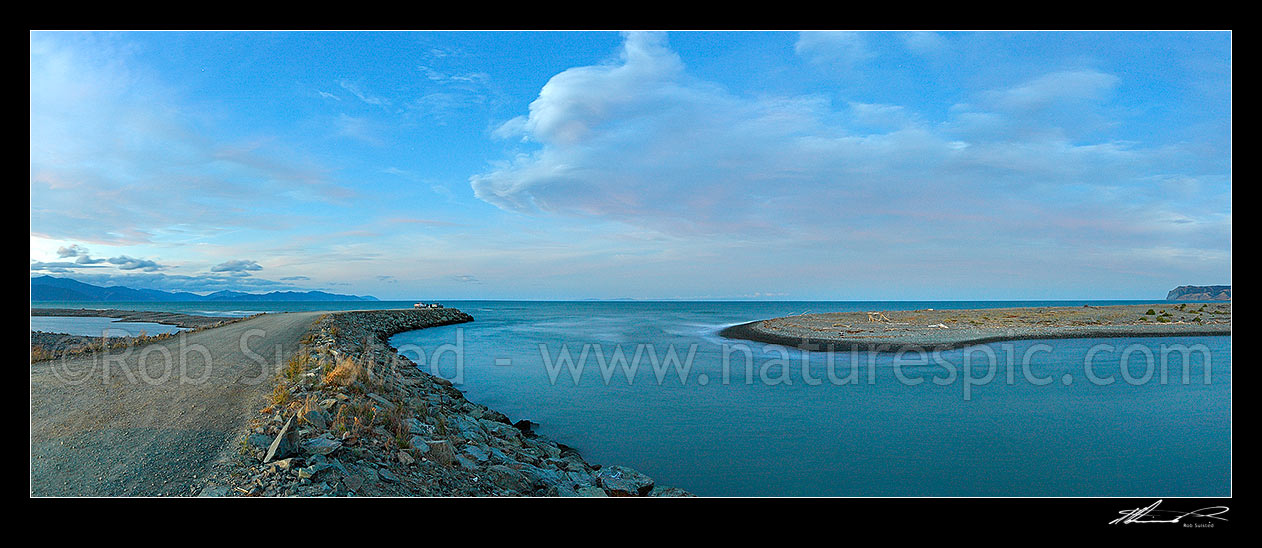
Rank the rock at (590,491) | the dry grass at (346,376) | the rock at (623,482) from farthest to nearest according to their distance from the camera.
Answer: the dry grass at (346,376), the rock at (623,482), the rock at (590,491)

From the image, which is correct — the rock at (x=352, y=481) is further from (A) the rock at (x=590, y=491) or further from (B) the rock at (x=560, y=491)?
(A) the rock at (x=590, y=491)

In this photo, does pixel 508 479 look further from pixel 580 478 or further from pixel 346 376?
pixel 346 376

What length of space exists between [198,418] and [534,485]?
4.29 meters

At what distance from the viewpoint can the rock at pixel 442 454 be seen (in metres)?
5.23

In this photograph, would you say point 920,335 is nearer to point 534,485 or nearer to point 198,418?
point 534,485

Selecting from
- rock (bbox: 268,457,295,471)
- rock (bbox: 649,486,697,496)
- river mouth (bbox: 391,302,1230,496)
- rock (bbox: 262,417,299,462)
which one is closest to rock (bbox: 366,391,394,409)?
rock (bbox: 262,417,299,462)

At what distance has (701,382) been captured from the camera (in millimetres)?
13859

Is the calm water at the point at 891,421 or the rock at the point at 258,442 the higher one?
the rock at the point at 258,442

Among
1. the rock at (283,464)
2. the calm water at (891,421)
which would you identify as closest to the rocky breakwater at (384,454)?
the rock at (283,464)

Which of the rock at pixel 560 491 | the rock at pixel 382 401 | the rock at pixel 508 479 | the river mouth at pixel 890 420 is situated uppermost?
the rock at pixel 382 401

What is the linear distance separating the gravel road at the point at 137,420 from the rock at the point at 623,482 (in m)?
3.91

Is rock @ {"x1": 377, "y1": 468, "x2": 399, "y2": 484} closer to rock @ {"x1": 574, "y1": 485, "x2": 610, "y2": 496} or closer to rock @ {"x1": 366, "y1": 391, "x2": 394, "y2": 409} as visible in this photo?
rock @ {"x1": 574, "y1": 485, "x2": 610, "y2": 496}
